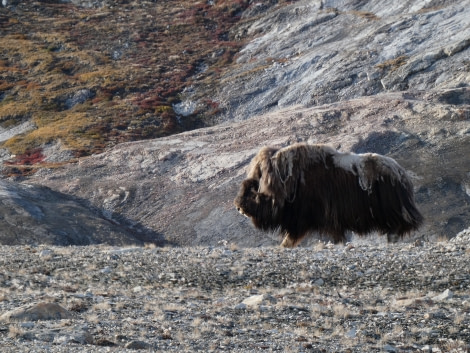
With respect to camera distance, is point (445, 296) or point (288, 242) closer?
point (445, 296)

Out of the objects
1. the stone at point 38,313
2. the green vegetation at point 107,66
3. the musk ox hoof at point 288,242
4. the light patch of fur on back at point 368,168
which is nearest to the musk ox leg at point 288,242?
the musk ox hoof at point 288,242

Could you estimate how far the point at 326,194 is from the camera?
12680 mm

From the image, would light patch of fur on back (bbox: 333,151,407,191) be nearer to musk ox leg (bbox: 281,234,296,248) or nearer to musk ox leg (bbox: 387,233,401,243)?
musk ox leg (bbox: 387,233,401,243)

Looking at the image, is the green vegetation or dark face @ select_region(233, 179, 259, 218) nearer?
dark face @ select_region(233, 179, 259, 218)

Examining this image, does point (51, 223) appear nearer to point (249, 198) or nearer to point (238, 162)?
point (238, 162)

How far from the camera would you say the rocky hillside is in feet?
92.5

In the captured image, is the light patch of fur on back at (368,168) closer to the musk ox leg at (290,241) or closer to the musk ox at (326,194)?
the musk ox at (326,194)

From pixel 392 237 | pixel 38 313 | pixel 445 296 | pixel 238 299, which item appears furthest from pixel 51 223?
pixel 445 296

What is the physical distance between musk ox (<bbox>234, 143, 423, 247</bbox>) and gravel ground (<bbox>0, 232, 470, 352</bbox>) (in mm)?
541

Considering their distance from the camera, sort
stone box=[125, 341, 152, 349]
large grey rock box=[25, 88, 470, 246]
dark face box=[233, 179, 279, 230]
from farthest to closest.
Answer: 1. large grey rock box=[25, 88, 470, 246]
2. dark face box=[233, 179, 279, 230]
3. stone box=[125, 341, 152, 349]

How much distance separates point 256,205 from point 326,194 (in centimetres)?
116

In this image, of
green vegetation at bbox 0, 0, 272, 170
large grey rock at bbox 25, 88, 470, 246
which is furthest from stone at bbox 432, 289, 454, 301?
green vegetation at bbox 0, 0, 272, 170

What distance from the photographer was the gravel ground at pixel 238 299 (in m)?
7.64

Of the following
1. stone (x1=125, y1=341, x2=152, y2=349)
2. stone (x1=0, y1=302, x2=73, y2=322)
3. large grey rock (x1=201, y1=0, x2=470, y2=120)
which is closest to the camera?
stone (x1=125, y1=341, x2=152, y2=349)
